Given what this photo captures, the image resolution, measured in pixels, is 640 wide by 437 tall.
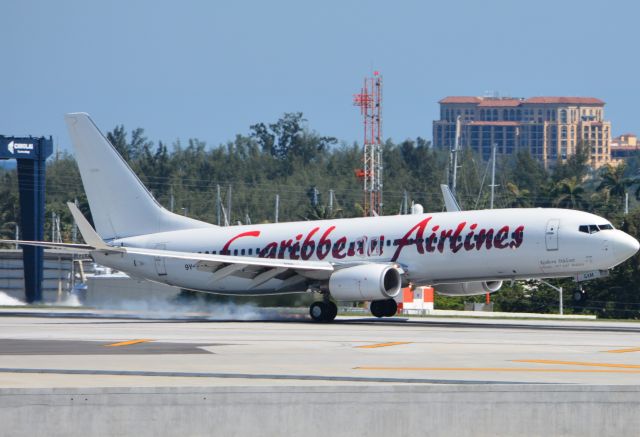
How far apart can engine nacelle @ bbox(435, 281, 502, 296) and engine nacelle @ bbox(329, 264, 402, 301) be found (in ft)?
12.9

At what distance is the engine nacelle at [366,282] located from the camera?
42812 millimetres

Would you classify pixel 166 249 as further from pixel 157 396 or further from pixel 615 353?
pixel 157 396

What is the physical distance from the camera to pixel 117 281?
70000 mm

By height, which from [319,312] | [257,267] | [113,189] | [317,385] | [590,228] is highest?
[113,189]

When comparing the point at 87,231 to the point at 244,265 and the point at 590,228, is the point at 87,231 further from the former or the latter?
the point at 590,228

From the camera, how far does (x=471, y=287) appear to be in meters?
47.2

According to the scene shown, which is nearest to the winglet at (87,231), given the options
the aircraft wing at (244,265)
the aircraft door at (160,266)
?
the aircraft wing at (244,265)

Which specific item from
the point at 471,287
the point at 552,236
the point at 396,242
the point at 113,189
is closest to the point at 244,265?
the point at 396,242

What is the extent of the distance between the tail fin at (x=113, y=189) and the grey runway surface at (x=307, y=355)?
1010 cm

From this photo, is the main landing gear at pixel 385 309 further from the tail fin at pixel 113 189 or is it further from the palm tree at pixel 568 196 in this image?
the palm tree at pixel 568 196

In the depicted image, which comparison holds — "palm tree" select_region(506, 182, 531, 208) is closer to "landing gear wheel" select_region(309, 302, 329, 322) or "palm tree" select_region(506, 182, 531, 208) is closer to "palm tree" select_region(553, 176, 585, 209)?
"palm tree" select_region(553, 176, 585, 209)

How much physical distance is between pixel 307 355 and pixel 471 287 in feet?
72.7

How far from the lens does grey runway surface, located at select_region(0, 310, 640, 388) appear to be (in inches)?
803

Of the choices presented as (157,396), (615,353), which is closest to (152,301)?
(615,353)
